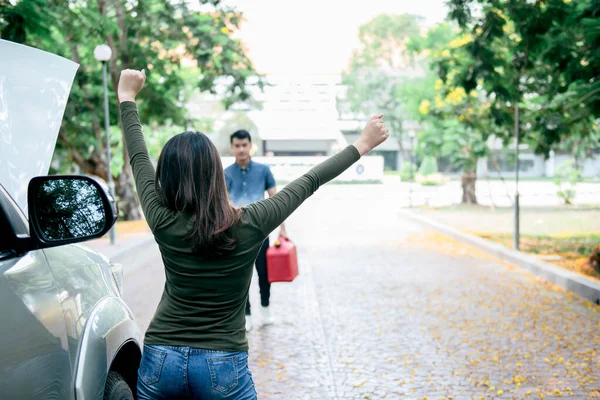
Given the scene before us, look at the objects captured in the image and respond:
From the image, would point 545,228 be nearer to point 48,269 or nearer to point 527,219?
point 527,219

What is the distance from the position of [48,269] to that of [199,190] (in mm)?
A: 546

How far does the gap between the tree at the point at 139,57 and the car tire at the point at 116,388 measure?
13.3 meters

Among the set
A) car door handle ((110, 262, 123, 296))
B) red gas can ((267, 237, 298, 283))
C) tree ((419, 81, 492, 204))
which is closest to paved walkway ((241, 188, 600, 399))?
red gas can ((267, 237, 298, 283))

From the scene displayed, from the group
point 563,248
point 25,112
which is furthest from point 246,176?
point 563,248

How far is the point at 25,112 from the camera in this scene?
2.70 m

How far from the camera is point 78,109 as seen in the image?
21172 millimetres

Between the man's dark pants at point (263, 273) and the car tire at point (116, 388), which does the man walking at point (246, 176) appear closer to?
the man's dark pants at point (263, 273)

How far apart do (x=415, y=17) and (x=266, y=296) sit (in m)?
53.4

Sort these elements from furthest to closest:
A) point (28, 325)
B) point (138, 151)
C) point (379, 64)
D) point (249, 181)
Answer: point (379, 64) → point (249, 181) → point (138, 151) → point (28, 325)

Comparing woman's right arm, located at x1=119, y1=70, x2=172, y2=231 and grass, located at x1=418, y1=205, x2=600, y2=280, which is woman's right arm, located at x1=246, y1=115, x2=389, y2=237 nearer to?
woman's right arm, located at x1=119, y1=70, x2=172, y2=231

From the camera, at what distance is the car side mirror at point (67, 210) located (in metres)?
2.29

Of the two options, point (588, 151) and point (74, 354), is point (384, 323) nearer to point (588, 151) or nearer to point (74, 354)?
point (74, 354)

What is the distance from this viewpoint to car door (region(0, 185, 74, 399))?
6.79 feet

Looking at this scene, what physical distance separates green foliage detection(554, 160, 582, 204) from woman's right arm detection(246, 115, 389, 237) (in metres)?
31.0
